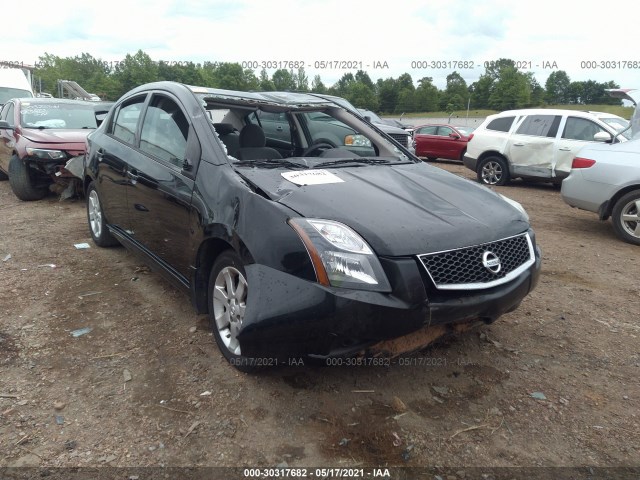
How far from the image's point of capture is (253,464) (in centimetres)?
228

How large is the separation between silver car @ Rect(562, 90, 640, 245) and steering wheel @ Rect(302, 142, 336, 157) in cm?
395

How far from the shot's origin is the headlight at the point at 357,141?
4.16 metres

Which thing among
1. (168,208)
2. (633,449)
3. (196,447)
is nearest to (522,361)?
(633,449)

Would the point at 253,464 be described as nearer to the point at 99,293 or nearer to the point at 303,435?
the point at 303,435

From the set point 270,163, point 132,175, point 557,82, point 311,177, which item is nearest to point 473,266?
point 311,177

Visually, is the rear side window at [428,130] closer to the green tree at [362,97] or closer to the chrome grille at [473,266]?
the chrome grille at [473,266]

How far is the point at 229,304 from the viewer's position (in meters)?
2.92

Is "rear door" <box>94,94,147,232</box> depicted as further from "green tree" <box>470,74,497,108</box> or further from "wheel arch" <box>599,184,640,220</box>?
"green tree" <box>470,74,497,108</box>

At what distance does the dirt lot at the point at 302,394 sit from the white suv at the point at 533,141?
639 cm

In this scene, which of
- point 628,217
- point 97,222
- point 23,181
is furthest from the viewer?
point 23,181

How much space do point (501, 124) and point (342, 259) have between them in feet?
32.1

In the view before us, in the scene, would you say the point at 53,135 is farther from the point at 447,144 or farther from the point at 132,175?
the point at 447,144

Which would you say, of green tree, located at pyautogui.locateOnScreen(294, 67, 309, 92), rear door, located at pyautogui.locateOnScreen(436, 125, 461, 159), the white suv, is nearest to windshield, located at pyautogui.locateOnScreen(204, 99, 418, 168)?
the white suv

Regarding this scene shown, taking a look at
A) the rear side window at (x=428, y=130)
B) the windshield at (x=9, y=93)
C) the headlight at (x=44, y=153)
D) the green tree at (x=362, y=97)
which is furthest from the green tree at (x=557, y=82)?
the headlight at (x=44, y=153)
